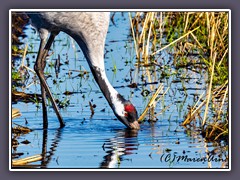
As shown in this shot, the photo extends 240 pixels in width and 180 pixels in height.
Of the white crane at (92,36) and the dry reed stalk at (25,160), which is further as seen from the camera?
the white crane at (92,36)

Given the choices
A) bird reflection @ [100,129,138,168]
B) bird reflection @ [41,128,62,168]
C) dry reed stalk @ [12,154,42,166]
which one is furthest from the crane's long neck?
dry reed stalk @ [12,154,42,166]

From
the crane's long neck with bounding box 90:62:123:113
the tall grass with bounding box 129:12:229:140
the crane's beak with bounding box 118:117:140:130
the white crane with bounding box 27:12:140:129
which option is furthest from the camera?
the tall grass with bounding box 129:12:229:140

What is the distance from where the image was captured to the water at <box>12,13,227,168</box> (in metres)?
8.48

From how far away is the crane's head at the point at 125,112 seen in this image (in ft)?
31.2

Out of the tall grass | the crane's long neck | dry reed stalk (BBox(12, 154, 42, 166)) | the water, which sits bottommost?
dry reed stalk (BBox(12, 154, 42, 166))

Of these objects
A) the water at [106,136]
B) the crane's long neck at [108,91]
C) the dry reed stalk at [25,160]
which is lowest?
the dry reed stalk at [25,160]

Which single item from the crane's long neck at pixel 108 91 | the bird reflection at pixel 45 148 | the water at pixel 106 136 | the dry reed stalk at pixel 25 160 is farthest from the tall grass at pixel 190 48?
the dry reed stalk at pixel 25 160

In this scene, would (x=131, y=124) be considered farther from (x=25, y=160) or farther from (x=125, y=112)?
(x=25, y=160)

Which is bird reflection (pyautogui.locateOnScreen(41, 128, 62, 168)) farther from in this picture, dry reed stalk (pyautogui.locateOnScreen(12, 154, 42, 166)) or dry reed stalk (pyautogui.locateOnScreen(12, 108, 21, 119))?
dry reed stalk (pyautogui.locateOnScreen(12, 108, 21, 119))

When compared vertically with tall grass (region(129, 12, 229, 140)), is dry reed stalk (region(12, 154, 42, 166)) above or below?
below

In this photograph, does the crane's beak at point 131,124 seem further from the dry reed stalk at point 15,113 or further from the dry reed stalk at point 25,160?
the dry reed stalk at point 25,160

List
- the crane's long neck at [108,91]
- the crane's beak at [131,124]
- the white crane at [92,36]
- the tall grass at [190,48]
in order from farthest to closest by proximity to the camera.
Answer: the tall grass at [190,48], the crane's long neck at [108,91], the crane's beak at [131,124], the white crane at [92,36]

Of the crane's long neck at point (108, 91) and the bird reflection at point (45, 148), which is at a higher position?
the crane's long neck at point (108, 91)
